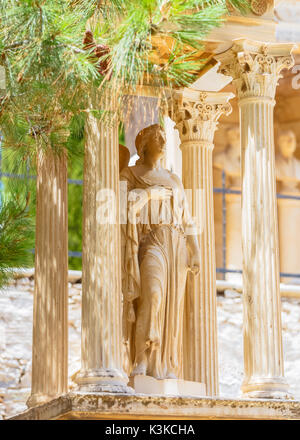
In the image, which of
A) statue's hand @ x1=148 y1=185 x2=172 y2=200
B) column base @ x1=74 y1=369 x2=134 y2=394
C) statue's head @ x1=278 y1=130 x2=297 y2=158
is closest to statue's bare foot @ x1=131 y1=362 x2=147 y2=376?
column base @ x1=74 y1=369 x2=134 y2=394

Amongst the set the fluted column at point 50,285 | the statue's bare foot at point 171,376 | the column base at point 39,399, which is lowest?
the column base at point 39,399

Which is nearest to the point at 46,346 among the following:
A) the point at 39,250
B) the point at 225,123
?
the point at 39,250

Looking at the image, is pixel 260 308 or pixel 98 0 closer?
pixel 98 0

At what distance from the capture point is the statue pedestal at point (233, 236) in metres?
23.6

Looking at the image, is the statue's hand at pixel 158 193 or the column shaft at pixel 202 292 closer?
the statue's hand at pixel 158 193

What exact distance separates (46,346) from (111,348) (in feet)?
3.66

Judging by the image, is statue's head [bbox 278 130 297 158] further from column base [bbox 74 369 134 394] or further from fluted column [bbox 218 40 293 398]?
column base [bbox 74 369 134 394]

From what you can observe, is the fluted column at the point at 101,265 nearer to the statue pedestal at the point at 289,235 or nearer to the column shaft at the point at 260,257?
the column shaft at the point at 260,257

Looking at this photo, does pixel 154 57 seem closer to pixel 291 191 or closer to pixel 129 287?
pixel 129 287

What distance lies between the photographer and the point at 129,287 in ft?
50.5

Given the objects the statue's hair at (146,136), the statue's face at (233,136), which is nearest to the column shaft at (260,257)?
the statue's hair at (146,136)

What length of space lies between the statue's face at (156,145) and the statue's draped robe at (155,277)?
0.33m

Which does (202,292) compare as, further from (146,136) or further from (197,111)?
(197,111)

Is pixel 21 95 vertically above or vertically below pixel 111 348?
above
